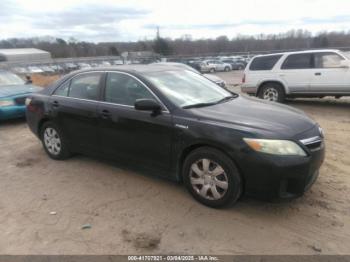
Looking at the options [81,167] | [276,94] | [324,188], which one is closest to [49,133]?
[81,167]

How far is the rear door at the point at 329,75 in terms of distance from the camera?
9188 millimetres

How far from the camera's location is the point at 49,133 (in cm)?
544

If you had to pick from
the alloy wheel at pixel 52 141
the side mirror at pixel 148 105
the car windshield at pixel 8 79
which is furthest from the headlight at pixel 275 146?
the car windshield at pixel 8 79

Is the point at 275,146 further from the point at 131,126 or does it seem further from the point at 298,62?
the point at 298,62

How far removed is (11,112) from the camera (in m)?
8.10

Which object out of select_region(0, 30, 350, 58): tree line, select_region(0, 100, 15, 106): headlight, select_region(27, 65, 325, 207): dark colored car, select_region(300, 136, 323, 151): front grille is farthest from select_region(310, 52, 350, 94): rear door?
select_region(0, 30, 350, 58): tree line

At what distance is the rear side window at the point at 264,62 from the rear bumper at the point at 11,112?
7.12 metres

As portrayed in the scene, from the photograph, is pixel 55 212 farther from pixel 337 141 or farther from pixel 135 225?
pixel 337 141

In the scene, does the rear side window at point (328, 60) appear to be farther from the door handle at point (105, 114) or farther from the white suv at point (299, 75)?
→ the door handle at point (105, 114)

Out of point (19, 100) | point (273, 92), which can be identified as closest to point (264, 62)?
point (273, 92)

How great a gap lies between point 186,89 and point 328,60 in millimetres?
6902

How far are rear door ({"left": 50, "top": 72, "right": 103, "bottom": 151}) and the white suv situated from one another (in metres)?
7.00

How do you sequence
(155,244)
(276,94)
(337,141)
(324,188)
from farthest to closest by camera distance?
(276,94)
(337,141)
(324,188)
(155,244)

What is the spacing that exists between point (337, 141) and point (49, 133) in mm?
5140
